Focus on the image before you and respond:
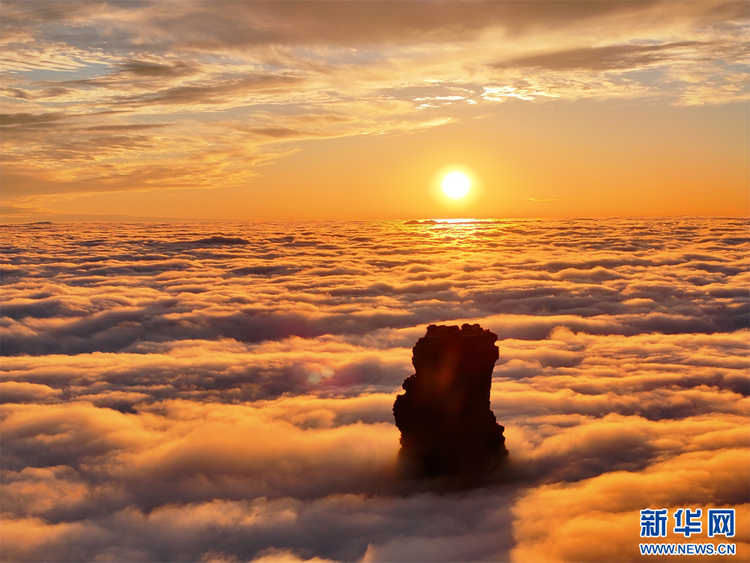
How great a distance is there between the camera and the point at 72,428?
159 feet

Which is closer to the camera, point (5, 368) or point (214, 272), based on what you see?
point (5, 368)

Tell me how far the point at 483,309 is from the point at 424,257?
180 ft

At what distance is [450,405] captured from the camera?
2248cm

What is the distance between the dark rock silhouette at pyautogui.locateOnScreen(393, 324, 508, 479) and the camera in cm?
2177

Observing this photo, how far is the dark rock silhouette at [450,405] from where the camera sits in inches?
857

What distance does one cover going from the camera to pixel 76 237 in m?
195

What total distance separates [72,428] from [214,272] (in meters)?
73.0

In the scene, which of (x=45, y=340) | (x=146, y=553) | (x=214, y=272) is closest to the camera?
(x=146, y=553)

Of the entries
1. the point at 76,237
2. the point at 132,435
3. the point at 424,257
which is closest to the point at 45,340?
the point at 132,435

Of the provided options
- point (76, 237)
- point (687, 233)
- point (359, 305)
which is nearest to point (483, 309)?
point (359, 305)

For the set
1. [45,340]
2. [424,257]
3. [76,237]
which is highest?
[76,237]

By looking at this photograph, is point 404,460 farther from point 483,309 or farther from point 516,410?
point 483,309

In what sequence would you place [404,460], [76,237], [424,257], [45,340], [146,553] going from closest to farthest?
[404,460]
[146,553]
[45,340]
[424,257]
[76,237]

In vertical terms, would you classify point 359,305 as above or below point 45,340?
above
